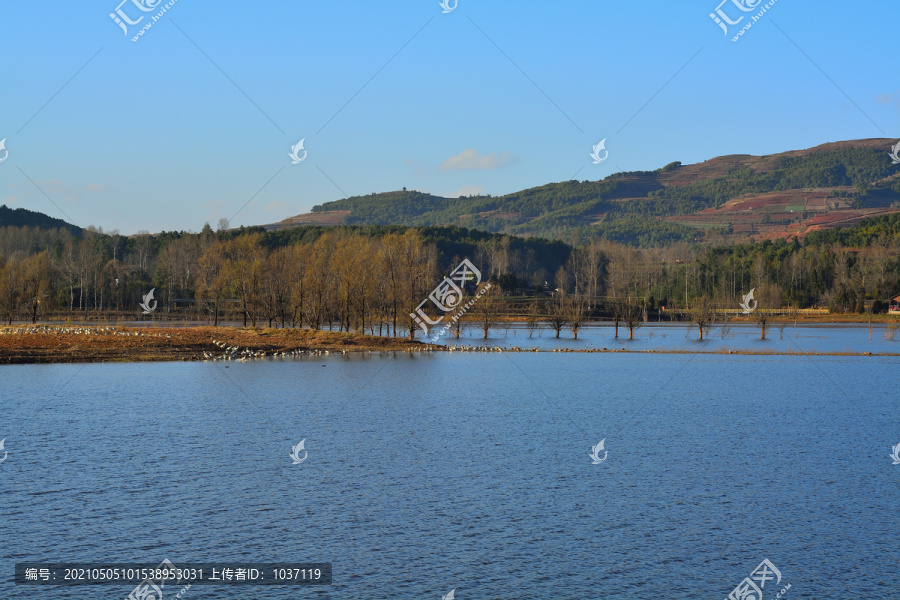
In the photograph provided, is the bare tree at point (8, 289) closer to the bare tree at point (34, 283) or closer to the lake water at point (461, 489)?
the bare tree at point (34, 283)

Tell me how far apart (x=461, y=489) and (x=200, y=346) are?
48906mm

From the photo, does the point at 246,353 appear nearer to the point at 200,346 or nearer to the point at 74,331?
the point at 200,346

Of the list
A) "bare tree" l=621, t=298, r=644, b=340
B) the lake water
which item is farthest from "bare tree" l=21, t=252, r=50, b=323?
"bare tree" l=621, t=298, r=644, b=340

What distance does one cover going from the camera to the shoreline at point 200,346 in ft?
188

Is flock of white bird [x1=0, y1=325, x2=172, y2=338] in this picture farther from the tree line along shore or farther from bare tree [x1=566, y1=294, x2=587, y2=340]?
bare tree [x1=566, y1=294, x2=587, y2=340]

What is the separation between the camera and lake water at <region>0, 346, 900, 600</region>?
15.7 metres

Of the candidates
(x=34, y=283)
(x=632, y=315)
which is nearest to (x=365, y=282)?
(x=632, y=315)

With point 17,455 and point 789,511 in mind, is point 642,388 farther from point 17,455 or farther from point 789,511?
point 17,455

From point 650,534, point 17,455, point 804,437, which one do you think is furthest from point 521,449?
point 17,455

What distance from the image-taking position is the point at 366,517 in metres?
18.9

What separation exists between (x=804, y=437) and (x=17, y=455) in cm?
2907

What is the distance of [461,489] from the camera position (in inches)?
848

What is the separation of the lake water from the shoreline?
17154 millimetres

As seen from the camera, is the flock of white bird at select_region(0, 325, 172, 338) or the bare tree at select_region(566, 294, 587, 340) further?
the bare tree at select_region(566, 294, 587, 340)
